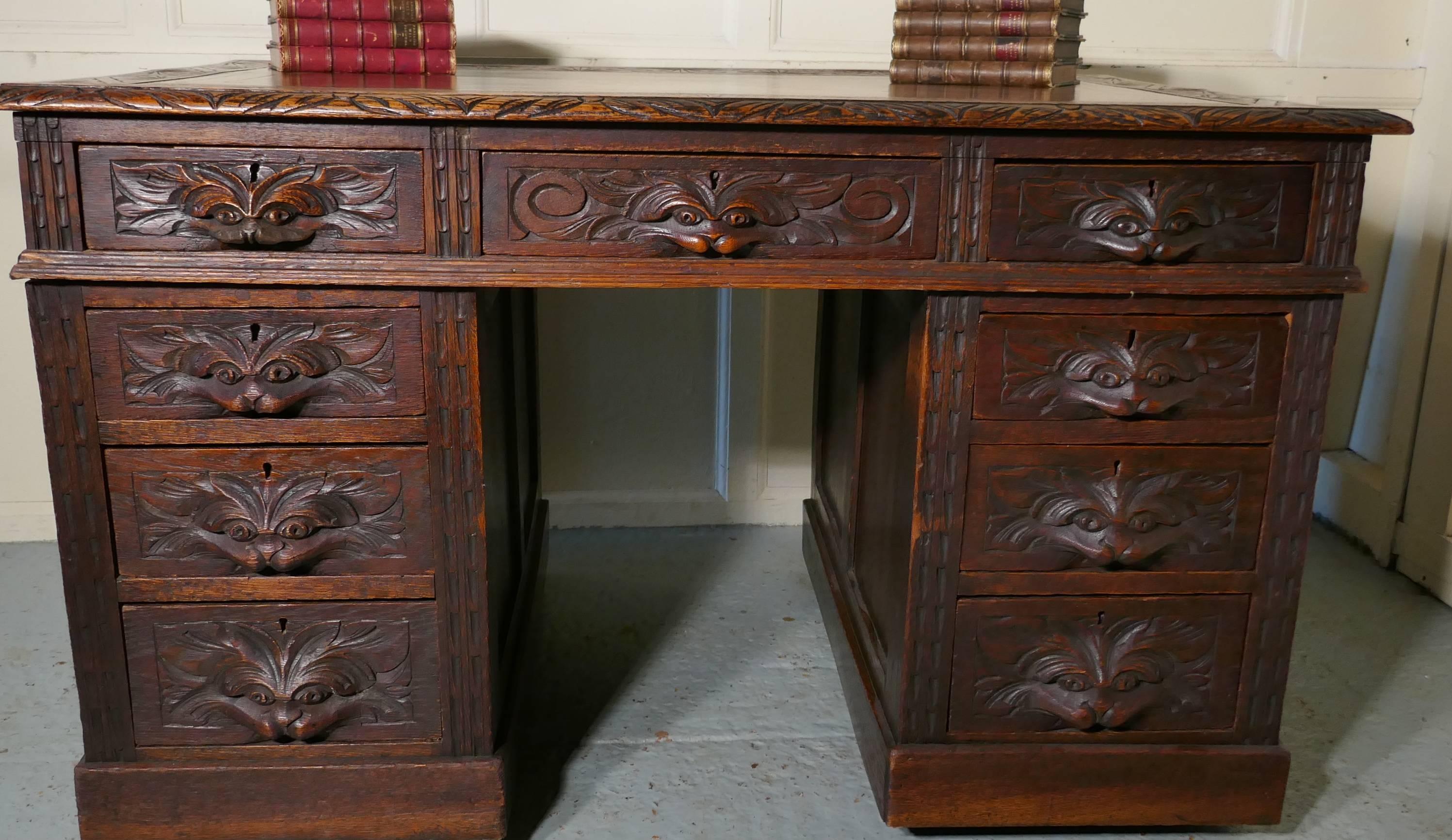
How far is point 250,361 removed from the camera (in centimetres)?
126

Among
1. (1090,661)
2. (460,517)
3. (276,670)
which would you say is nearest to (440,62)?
(460,517)

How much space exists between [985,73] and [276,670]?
4.20 feet

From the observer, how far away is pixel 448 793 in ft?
4.58

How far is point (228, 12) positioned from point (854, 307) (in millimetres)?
1254

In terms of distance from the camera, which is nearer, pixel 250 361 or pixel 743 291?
pixel 250 361

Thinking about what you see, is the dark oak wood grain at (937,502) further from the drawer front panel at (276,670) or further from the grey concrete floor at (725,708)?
the drawer front panel at (276,670)

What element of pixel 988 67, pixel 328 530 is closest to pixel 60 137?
pixel 328 530

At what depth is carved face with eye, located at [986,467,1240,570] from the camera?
136 centimetres

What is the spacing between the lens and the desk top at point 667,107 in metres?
1.16

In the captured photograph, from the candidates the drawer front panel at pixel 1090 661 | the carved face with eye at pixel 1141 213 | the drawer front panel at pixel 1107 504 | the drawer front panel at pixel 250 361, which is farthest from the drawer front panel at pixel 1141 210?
the drawer front panel at pixel 250 361

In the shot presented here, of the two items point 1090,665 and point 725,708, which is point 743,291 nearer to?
point 725,708

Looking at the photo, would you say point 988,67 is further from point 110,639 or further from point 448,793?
point 110,639

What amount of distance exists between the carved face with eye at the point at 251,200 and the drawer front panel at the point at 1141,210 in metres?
0.67

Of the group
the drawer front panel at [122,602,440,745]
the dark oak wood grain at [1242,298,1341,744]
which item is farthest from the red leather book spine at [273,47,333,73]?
the dark oak wood grain at [1242,298,1341,744]
